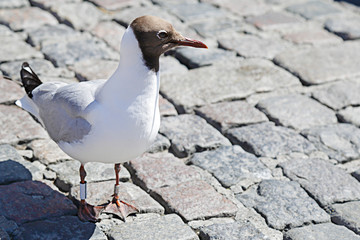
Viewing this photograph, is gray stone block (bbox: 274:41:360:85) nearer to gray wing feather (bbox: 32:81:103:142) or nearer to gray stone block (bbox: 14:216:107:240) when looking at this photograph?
gray wing feather (bbox: 32:81:103:142)

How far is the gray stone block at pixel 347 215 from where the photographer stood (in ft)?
11.5

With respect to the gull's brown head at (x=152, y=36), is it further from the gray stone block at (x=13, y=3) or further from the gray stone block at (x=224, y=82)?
the gray stone block at (x=13, y=3)

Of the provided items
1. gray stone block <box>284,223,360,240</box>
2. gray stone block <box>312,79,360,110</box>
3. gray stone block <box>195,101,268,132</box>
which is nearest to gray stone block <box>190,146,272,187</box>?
gray stone block <box>195,101,268,132</box>

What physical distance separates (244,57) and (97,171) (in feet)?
7.30

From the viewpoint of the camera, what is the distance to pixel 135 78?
10.4 feet

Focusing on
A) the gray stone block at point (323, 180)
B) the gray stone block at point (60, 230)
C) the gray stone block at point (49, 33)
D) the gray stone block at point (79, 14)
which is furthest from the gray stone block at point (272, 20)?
the gray stone block at point (60, 230)

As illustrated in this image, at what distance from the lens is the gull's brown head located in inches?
122

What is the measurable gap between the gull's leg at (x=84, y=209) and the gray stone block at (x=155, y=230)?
140mm

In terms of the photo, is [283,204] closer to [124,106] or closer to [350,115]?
[124,106]

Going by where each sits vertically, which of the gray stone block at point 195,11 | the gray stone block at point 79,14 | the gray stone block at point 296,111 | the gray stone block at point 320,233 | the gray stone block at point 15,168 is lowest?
the gray stone block at point 79,14

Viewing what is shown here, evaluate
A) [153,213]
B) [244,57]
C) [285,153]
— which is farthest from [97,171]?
[244,57]

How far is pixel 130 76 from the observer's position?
3.16 meters

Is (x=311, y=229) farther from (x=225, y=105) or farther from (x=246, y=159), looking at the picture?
(x=225, y=105)

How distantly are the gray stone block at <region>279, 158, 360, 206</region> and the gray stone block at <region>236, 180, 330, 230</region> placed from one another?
78 mm
